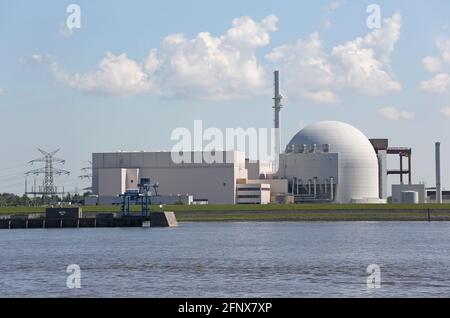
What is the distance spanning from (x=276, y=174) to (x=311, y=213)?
4070 centimetres

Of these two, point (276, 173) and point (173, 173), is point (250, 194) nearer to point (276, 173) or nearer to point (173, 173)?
point (276, 173)

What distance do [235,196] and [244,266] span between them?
405ft

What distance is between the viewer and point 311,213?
486ft

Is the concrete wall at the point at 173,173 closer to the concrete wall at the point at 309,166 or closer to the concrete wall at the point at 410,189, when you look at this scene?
the concrete wall at the point at 309,166

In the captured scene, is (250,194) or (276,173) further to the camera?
(276,173)

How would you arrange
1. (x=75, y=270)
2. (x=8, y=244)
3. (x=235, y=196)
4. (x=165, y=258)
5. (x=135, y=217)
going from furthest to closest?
(x=235, y=196)
(x=135, y=217)
(x=8, y=244)
(x=165, y=258)
(x=75, y=270)

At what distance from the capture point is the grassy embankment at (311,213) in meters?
146

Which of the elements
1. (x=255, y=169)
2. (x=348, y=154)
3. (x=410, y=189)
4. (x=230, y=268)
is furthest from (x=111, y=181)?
(x=230, y=268)

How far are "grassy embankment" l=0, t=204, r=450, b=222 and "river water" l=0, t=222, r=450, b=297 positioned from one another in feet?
204

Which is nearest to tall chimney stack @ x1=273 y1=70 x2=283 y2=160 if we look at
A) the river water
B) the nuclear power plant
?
the nuclear power plant

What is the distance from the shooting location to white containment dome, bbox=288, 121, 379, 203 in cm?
18412
